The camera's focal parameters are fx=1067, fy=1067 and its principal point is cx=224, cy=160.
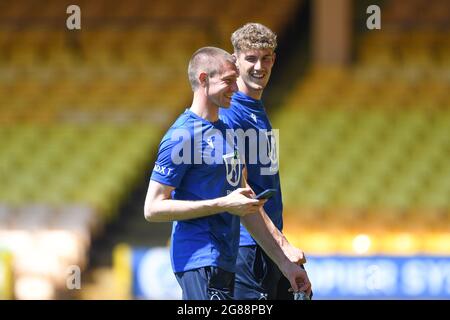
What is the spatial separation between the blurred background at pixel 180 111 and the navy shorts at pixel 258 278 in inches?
227

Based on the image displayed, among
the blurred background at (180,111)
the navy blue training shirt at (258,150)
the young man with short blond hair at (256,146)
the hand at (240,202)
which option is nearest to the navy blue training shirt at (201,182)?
the hand at (240,202)

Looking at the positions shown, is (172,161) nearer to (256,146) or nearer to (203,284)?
(203,284)

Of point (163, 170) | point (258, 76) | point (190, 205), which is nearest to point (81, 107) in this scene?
point (258, 76)

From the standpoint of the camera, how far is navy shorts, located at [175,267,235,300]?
16.4 ft

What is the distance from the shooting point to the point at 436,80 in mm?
15562

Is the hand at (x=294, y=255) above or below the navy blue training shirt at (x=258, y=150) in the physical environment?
below

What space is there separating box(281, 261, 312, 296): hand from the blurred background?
617 cm

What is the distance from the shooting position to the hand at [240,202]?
472 cm

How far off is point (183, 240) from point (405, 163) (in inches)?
369

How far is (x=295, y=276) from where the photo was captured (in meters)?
5.33

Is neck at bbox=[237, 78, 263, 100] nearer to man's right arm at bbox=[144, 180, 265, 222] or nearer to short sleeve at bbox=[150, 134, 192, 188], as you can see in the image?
short sleeve at bbox=[150, 134, 192, 188]

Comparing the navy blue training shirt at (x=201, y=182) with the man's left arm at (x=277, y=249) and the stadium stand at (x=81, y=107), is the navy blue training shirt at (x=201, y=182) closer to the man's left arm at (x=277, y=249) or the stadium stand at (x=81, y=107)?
the man's left arm at (x=277, y=249)
